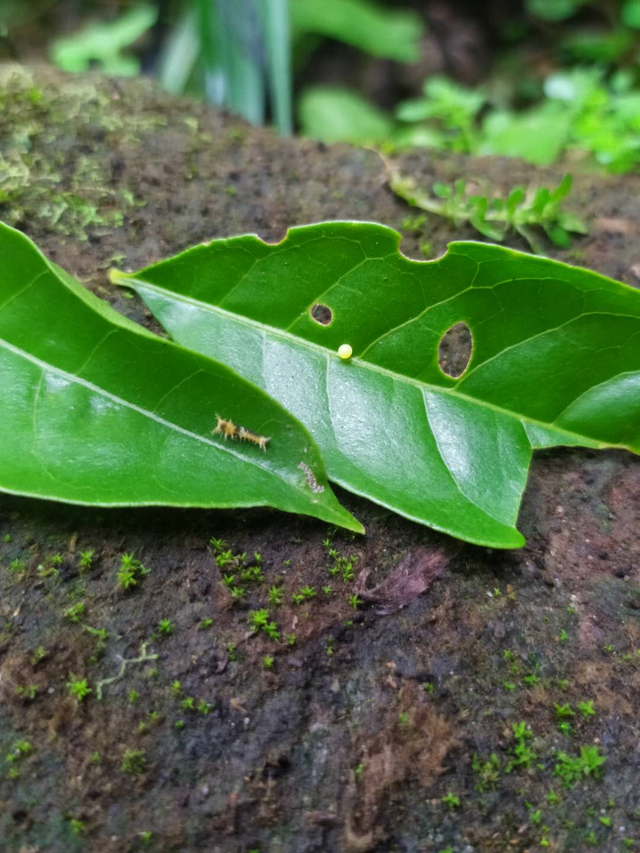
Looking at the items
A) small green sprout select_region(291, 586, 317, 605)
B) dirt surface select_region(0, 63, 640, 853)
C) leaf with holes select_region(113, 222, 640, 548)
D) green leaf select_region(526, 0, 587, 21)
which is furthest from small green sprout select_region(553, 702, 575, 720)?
green leaf select_region(526, 0, 587, 21)

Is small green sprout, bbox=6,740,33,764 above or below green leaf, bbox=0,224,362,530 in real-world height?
below

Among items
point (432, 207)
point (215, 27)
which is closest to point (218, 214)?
point (432, 207)

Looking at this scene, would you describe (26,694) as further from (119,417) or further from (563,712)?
(563,712)

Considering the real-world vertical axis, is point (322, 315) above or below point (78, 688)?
above

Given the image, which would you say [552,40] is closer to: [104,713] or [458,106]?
[458,106]

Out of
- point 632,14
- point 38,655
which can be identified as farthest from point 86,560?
point 632,14

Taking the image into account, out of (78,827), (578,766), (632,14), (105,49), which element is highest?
(105,49)

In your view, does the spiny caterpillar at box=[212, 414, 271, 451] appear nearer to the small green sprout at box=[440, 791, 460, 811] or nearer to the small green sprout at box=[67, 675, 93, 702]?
the small green sprout at box=[67, 675, 93, 702]
